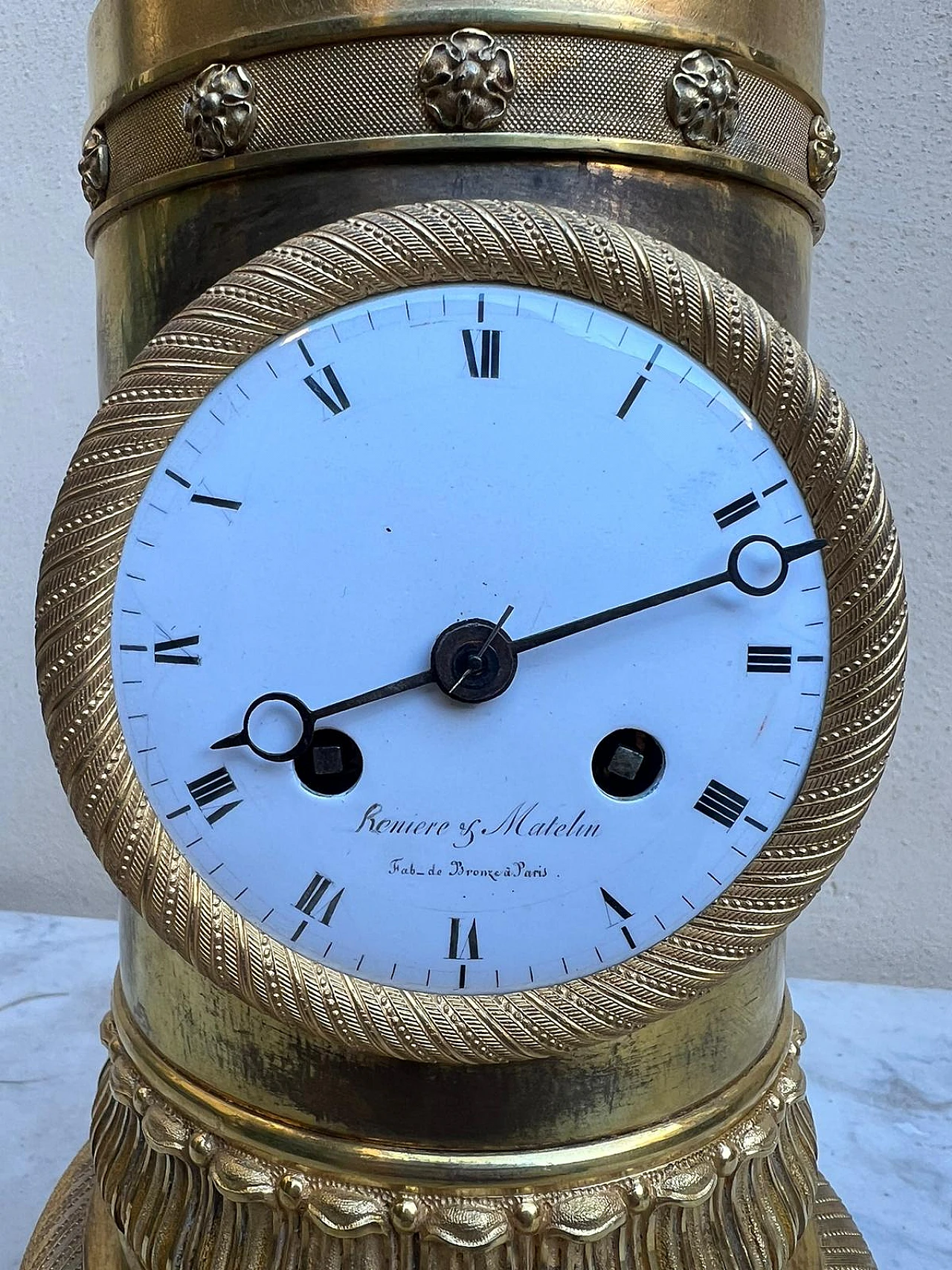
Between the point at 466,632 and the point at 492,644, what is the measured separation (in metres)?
0.02

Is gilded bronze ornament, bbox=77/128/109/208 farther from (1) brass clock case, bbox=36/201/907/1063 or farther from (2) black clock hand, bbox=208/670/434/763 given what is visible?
(2) black clock hand, bbox=208/670/434/763

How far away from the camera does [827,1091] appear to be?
3.33 feet

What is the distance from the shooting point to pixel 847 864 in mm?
1212

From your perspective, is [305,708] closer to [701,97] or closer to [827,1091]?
[701,97]

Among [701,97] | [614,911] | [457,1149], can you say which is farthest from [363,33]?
[457,1149]

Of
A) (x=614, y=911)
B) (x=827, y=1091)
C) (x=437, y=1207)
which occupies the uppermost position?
(x=614, y=911)

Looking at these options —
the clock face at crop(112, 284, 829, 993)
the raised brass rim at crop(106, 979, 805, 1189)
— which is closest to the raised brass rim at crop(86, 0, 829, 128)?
the clock face at crop(112, 284, 829, 993)

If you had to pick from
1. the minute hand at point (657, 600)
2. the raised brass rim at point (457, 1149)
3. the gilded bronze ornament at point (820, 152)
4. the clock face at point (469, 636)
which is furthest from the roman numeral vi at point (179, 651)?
the gilded bronze ornament at point (820, 152)

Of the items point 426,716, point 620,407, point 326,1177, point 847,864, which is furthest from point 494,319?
point 847,864

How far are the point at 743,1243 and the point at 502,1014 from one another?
9.9 inches

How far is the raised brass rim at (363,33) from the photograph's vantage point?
19.7 inches

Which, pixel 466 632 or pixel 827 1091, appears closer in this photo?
pixel 466 632

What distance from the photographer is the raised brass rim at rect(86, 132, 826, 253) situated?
1.67 feet

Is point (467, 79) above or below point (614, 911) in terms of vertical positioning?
above
